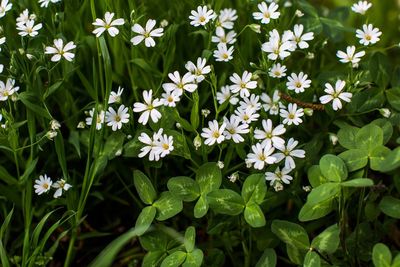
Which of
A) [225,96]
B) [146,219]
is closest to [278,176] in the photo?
[225,96]

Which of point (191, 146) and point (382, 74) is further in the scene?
point (382, 74)

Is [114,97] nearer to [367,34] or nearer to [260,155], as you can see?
[260,155]

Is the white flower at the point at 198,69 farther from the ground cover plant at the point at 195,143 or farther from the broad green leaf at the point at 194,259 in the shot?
the broad green leaf at the point at 194,259

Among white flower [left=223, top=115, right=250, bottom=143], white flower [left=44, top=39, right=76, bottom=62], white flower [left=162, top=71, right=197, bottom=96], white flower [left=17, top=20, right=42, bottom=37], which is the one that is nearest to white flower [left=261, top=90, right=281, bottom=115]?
white flower [left=223, top=115, right=250, bottom=143]

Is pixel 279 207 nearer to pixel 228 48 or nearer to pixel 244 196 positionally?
pixel 244 196

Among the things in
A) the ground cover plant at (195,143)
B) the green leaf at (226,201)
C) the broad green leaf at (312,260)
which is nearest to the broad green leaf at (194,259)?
the ground cover plant at (195,143)

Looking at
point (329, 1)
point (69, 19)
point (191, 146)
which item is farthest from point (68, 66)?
point (329, 1)

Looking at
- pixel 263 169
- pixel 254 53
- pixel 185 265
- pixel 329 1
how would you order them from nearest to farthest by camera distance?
pixel 185 265 < pixel 263 169 < pixel 254 53 < pixel 329 1

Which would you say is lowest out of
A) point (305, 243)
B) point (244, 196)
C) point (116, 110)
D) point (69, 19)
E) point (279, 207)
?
point (279, 207)
